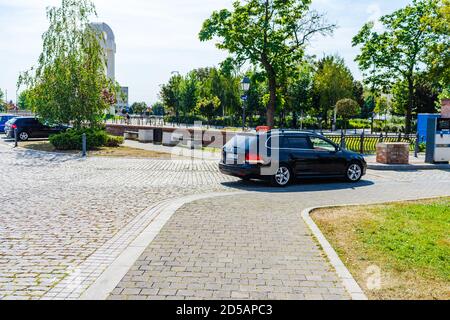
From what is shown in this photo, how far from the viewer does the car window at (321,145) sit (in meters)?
12.7

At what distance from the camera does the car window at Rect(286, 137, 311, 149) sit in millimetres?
12289

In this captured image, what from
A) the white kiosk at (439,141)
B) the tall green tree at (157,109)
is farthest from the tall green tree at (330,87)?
the tall green tree at (157,109)

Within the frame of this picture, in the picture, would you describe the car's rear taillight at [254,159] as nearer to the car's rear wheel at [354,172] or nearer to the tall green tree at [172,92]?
the car's rear wheel at [354,172]

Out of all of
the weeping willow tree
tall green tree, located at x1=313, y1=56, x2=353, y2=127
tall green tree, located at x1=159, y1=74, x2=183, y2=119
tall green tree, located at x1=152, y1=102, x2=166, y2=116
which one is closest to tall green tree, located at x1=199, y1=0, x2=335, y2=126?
the weeping willow tree

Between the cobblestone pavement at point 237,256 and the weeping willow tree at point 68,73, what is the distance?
1619 centimetres

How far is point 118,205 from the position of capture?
29.7 feet

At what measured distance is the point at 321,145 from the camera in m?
12.8

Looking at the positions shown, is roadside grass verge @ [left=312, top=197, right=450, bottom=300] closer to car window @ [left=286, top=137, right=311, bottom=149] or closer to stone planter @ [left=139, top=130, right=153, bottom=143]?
car window @ [left=286, top=137, right=311, bottom=149]

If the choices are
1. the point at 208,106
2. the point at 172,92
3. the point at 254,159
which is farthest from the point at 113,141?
the point at 172,92

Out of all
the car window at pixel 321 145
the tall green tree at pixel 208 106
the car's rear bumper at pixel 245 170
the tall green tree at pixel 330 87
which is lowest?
the car's rear bumper at pixel 245 170

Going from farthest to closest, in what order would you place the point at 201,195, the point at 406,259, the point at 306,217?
1. the point at 201,195
2. the point at 306,217
3. the point at 406,259

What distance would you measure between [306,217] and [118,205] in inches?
151
